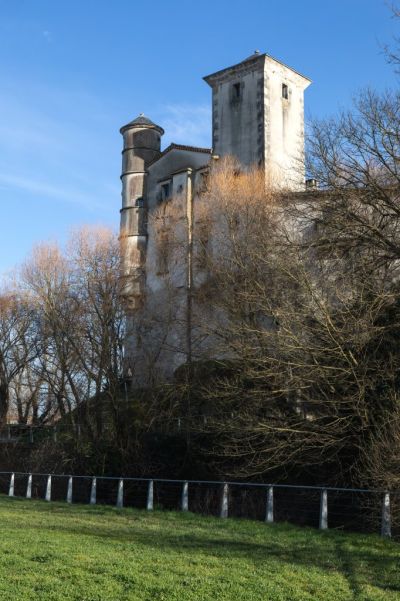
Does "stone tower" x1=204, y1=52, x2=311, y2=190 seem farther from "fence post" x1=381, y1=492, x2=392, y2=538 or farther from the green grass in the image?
the green grass

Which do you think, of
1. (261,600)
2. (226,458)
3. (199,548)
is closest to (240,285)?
(226,458)

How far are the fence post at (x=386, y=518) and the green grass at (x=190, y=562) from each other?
0.99ft

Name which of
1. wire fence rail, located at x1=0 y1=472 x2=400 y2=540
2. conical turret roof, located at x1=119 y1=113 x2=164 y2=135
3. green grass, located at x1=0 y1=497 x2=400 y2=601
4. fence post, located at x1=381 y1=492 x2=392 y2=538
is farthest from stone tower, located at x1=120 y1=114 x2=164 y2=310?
fence post, located at x1=381 y1=492 x2=392 y2=538

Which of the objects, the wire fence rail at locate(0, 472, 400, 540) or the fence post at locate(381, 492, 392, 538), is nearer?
the fence post at locate(381, 492, 392, 538)

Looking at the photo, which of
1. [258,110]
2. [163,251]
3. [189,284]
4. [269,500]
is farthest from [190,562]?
[258,110]

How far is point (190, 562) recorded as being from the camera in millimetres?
8875

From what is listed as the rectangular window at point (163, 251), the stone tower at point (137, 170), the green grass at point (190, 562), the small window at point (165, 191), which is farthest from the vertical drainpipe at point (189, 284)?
the green grass at point (190, 562)

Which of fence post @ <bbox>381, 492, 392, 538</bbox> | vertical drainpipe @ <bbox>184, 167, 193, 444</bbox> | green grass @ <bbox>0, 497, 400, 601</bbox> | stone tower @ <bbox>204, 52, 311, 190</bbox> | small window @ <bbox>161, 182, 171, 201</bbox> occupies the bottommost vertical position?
green grass @ <bbox>0, 497, 400, 601</bbox>

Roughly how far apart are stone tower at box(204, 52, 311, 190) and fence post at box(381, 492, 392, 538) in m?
27.5

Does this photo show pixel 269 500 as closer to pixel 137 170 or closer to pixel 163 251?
pixel 163 251

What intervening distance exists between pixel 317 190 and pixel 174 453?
1098 cm

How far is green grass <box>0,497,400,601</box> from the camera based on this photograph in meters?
7.19

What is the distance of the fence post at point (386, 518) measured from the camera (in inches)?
460

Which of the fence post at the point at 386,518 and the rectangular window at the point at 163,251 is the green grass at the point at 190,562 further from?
the rectangular window at the point at 163,251
